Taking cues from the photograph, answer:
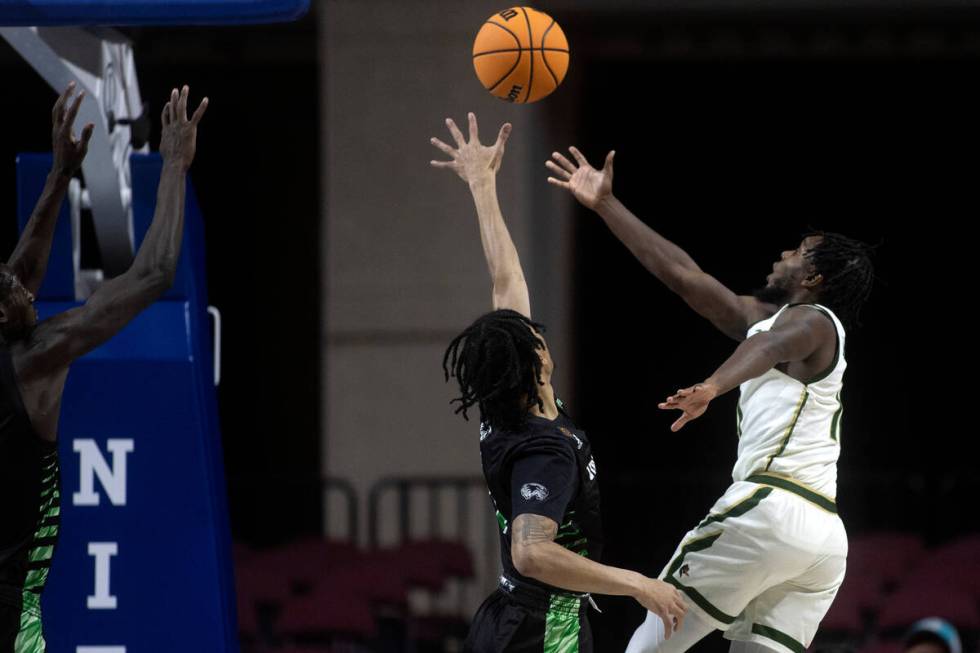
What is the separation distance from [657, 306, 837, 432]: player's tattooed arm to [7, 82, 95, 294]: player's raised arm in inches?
81.5

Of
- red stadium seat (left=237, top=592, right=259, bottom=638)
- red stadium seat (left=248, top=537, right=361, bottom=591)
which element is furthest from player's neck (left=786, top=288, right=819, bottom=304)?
red stadium seat (left=248, top=537, right=361, bottom=591)

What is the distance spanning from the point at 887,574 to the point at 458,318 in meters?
3.38

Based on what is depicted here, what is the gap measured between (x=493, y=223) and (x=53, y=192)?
1487mm

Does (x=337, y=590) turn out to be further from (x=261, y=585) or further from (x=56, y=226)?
(x=56, y=226)

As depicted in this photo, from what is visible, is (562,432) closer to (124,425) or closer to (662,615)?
(662,615)

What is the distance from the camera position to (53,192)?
195 inches

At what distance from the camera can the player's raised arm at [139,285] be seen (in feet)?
14.7

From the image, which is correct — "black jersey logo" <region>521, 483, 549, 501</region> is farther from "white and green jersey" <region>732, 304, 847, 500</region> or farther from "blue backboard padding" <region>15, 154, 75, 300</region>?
"blue backboard padding" <region>15, 154, 75, 300</region>

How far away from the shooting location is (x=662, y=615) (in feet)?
13.7

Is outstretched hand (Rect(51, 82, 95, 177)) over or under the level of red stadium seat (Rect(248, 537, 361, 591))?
over

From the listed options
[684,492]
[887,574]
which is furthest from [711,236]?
[887,574]

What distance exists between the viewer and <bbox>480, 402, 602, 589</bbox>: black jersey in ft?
13.4

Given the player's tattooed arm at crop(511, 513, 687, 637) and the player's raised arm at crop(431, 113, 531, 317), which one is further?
the player's raised arm at crop(431, 113, 531, 317)

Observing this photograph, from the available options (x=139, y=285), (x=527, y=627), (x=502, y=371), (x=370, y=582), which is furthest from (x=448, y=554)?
(x=502, y=371)
